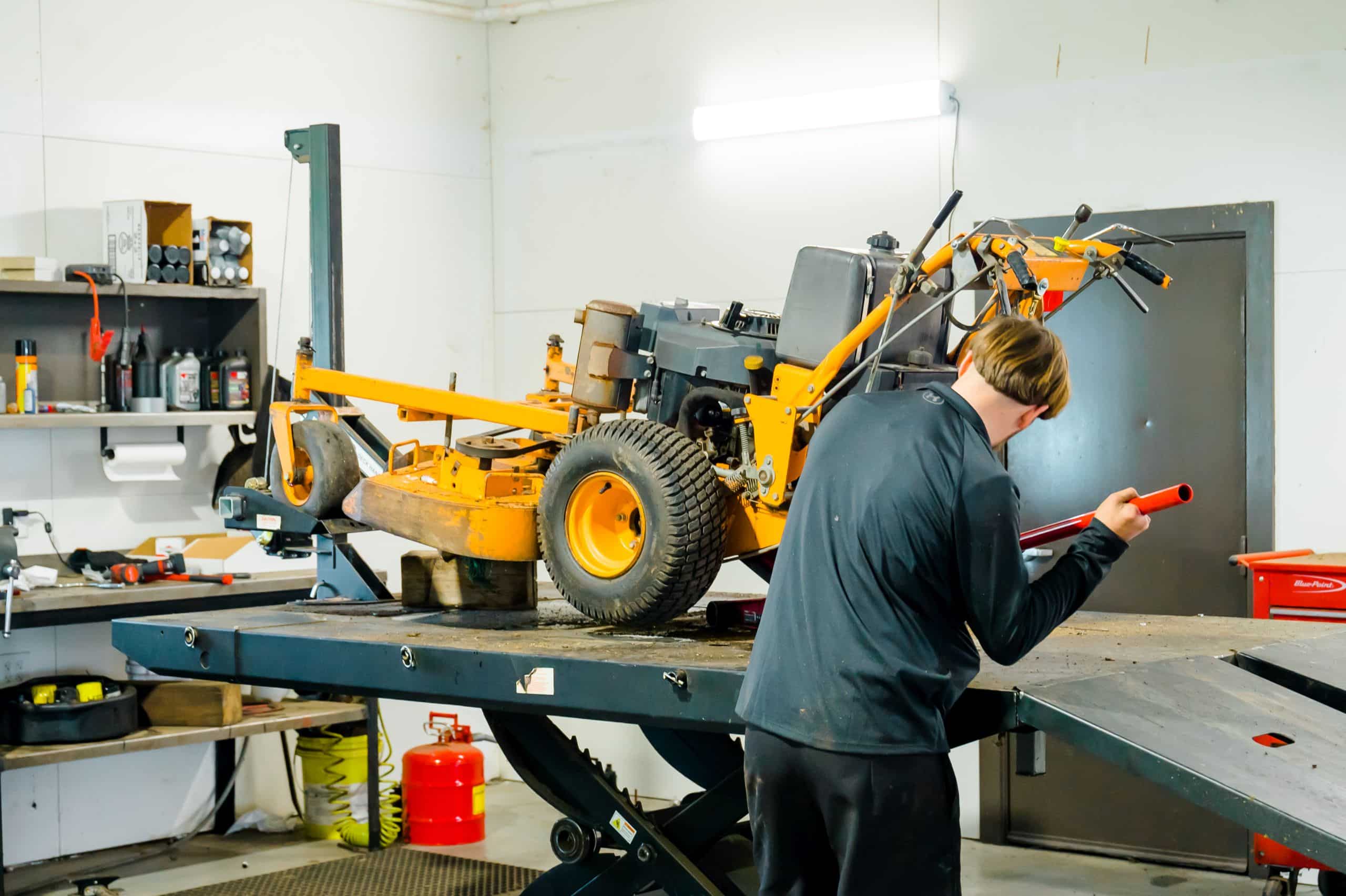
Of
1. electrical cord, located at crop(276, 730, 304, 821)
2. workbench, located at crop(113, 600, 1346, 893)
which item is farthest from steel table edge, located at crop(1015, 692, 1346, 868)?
electrical cord, located at crop(276, 730, 304, 821)

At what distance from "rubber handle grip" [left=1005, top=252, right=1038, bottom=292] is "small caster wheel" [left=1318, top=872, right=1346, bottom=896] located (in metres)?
1.89

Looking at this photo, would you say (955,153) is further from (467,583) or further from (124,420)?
(124,420)

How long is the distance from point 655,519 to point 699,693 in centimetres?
52

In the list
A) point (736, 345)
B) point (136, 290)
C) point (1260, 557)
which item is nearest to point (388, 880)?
point (136, 290)

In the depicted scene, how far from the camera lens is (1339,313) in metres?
5.02

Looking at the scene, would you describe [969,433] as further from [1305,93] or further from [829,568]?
[1305,93]

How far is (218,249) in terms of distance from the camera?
5.62 m

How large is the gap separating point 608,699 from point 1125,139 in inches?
134

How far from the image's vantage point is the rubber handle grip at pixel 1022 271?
2832mm

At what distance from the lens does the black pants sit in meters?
2.40

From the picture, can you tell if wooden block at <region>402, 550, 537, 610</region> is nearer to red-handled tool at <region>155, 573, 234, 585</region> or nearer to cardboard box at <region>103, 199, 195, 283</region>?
red-handled tool at <region>155, 573, 234, 585</region>

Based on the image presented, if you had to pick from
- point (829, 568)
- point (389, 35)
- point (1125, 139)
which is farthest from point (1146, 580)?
point (389, 35)

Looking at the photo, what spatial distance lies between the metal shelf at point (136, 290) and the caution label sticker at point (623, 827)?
299 cm

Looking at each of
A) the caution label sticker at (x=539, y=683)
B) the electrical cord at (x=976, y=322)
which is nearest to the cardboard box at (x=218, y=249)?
the caution label sticker at (x=539, y=683)
